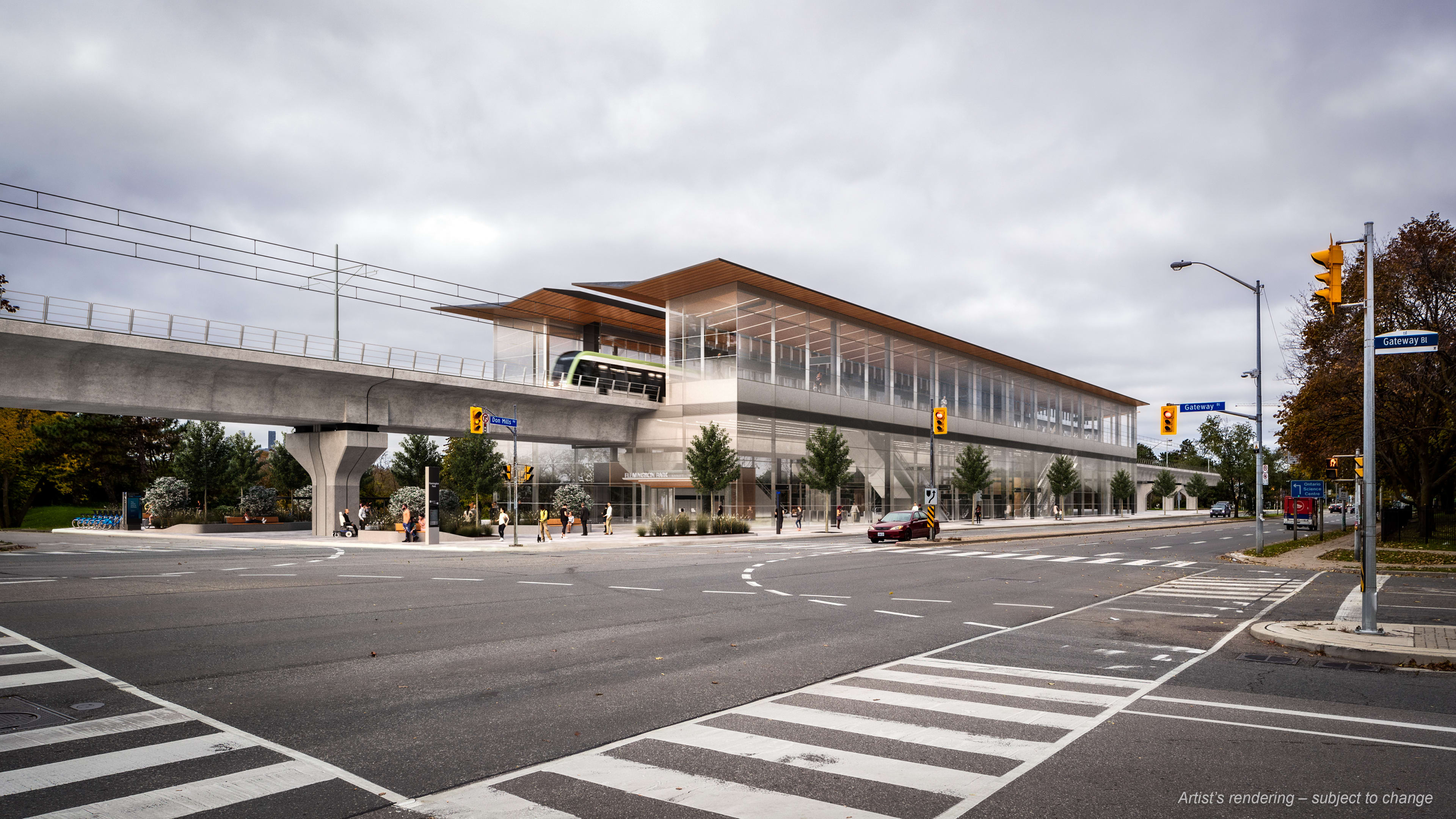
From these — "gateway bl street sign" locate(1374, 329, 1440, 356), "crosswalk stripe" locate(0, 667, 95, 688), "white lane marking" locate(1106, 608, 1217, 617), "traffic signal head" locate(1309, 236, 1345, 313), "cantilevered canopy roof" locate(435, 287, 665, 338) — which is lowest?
"white lane marking" locate(1106, 608, 1217, 617)

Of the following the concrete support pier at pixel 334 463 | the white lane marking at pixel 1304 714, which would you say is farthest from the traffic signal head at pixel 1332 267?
the concrete support pier at pixel 334 463

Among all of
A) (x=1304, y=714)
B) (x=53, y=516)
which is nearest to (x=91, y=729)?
(x=1304, y=714)

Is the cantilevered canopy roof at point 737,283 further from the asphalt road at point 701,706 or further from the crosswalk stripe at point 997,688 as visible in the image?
the crosswalk stripe at point 997,688

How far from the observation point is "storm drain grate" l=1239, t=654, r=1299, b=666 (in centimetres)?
996

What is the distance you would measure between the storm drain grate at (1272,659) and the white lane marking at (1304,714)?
8.62 feet

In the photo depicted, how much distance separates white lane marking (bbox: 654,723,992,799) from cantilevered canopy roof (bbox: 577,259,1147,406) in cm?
4497

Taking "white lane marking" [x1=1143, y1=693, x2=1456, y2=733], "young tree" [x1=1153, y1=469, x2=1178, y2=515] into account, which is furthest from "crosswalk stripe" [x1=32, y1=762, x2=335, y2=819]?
"young tree" [x1=1153, y1=469, x2=1178, y2=515]

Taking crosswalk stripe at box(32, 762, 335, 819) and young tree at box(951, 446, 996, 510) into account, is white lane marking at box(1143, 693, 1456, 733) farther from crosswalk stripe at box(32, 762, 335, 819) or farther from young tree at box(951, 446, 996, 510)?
young tree at box(951, 446, 996, 510)

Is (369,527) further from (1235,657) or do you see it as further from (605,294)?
(1235,657)

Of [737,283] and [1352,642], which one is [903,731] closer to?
[1352,642]

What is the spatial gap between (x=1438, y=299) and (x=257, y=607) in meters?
37.3

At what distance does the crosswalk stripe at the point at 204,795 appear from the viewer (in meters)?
4.94

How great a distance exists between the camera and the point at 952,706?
25.2 feet

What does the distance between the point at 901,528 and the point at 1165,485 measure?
291 feet
